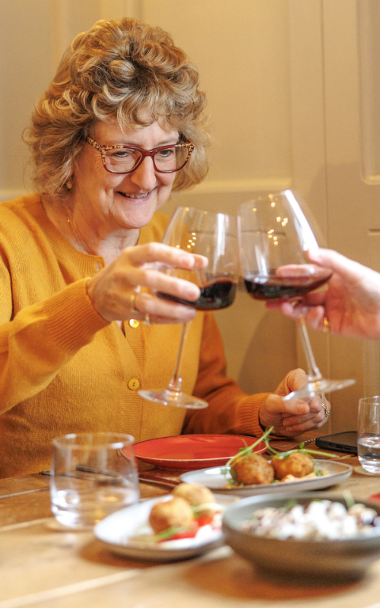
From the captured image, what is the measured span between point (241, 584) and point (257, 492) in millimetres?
276

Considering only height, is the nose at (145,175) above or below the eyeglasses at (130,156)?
below

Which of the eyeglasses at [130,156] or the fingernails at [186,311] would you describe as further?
the eyeglasses at [130,156]

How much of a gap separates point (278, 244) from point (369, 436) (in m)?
0.49

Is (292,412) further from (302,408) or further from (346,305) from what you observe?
(346,305)

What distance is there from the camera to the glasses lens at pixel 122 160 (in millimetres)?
1706

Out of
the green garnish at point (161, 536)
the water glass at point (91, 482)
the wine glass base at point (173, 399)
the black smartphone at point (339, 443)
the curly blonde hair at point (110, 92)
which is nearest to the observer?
the green garnish at point (161, 536)

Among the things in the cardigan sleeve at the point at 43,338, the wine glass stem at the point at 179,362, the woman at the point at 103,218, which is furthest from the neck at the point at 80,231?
the wine glass stem at the point at 179,362

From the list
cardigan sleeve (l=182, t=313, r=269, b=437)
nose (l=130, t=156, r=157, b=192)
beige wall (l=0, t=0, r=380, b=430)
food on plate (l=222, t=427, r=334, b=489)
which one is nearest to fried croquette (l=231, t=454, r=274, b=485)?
food on plate (l=222, t=427, r=334, b=489)

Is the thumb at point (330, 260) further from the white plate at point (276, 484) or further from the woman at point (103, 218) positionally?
the woman at point (103, 218)

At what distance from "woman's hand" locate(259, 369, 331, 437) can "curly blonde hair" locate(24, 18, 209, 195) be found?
70 centimetres

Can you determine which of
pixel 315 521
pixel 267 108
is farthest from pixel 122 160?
pixel 315 521

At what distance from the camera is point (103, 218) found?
1.81 m

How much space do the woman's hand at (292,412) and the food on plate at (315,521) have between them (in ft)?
2.15

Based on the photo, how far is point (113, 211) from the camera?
1.77m
